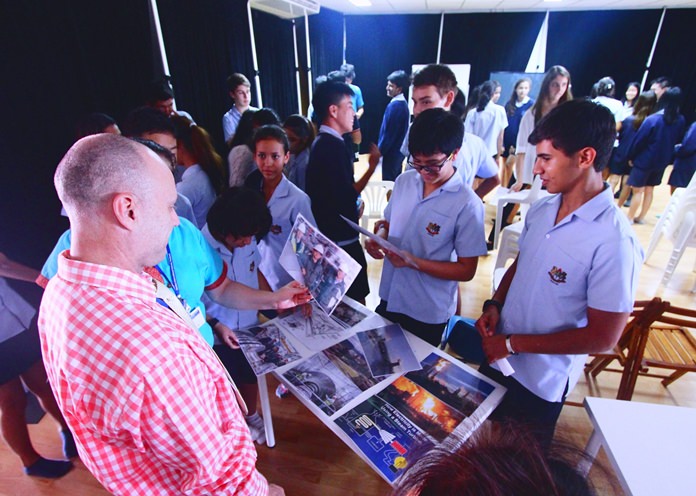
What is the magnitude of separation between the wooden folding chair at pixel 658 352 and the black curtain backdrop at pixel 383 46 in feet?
23.7

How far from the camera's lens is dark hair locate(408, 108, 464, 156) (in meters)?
1.29

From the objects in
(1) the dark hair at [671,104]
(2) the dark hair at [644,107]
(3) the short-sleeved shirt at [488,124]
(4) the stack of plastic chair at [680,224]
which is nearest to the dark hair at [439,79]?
(4) the stack of plastic chair at [680,224]

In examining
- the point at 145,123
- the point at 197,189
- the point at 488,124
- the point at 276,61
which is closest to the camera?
the point at 145,123

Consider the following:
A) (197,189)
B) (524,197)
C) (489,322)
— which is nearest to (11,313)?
(197,189)

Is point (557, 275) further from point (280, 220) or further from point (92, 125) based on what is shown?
point (92, 125)

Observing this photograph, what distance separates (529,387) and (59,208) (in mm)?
3079

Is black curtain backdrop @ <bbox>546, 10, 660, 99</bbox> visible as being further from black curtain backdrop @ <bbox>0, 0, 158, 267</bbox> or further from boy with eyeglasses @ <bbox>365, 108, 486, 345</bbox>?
boy with eyeglasses @ <bbox>365, 108, 486, 345</bbox>

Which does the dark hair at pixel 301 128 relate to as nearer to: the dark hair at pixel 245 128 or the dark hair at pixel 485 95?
the dark hair at pixel 245 128

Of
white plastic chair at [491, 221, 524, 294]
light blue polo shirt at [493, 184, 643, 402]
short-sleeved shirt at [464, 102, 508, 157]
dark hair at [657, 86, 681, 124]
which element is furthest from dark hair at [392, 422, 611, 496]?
dark hair at [657, 86, 681, 124]

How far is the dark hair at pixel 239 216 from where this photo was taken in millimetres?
1383

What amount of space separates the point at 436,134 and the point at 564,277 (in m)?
0.64

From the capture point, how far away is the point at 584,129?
949 millimetres

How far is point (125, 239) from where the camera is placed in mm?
710

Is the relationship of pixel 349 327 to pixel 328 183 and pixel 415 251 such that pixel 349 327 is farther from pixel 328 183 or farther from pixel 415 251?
pixel 328 183
